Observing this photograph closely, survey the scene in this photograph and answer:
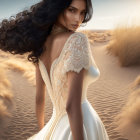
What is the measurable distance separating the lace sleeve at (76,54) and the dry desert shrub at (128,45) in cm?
667

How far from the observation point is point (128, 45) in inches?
309

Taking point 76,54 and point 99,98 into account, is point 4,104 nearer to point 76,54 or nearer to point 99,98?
point 99,98

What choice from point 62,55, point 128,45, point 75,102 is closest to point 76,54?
point 62,55

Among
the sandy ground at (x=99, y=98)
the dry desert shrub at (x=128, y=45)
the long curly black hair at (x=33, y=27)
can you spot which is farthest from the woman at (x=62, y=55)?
the dry desert shrub at (x=128, y=45)

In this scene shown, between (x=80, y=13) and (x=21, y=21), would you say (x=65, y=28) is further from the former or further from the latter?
(x=21, y=21)

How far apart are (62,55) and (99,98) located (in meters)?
4.88

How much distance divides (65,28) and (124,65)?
22.1ft

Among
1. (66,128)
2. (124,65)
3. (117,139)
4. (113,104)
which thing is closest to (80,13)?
(66,128)

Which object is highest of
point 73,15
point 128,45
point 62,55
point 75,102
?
point 73,15

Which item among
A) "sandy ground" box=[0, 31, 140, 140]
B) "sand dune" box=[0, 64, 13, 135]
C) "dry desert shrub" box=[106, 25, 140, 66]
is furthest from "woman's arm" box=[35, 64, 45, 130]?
"dry desert shrub" box=[106, 25, 140, 66]

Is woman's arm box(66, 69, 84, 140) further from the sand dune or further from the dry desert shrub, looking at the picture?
the dry desert shrub

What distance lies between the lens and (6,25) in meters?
1.57

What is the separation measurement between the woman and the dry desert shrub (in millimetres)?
6333

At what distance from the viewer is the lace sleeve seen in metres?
1.16
